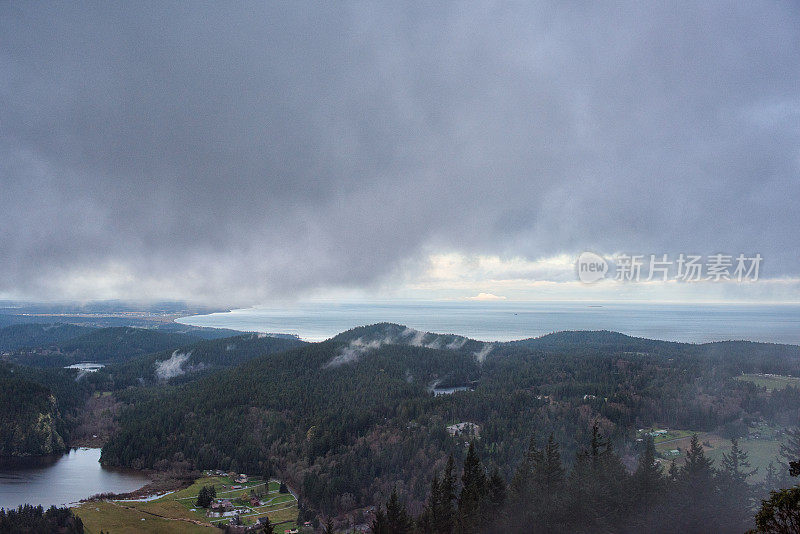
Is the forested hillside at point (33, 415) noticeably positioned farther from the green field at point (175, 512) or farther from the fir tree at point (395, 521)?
the fir tree at point (395, 521)

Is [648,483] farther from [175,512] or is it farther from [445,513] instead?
[175,512]

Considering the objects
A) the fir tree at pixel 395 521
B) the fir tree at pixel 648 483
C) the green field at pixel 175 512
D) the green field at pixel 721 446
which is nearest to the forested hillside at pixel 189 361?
the green field at pixel 175 512

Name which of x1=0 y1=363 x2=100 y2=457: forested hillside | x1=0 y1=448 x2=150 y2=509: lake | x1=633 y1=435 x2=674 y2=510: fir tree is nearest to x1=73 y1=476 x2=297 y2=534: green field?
x1=0 y1=448 x2=150 y2=509: lake

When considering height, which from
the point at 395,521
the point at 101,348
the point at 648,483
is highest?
the point at 648,483

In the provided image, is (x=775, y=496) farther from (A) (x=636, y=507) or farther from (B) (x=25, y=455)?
(B) (x=25, y=455)

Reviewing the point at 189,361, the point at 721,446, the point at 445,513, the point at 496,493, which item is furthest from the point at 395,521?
the point at 189,361

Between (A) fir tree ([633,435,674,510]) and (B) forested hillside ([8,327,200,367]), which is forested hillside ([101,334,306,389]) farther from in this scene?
(A) fir tree ([633,435,674,510])

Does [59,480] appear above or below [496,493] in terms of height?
below

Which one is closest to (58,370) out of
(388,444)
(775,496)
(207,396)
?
(207,396)
